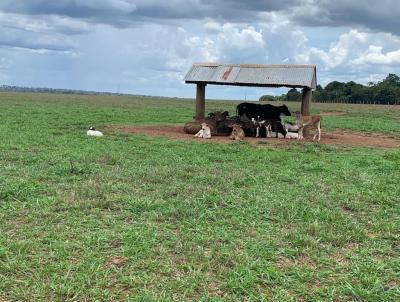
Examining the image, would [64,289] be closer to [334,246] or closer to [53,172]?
[334,246]

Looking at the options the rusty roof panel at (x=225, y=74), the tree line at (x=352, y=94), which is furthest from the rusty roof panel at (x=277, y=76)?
the tree line at (x=352, y=94)

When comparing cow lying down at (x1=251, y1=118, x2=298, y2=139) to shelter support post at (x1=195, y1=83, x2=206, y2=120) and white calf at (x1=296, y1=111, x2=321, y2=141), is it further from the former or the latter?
shelter support post at (x1=195, y1=83, x2=206, y2=120)

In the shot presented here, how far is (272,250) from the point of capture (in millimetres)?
4676

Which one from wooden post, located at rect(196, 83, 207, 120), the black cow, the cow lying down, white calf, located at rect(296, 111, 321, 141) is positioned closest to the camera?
white calf, located at rect(296, 111, 321, 141)

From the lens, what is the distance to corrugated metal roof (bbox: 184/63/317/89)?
53.9 ft

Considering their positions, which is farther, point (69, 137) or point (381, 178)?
point (69, 137)

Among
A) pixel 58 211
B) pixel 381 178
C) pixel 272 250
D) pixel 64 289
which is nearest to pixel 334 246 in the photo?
pixel 272 250

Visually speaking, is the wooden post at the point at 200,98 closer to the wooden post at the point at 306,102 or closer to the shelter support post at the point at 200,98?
the shelter support post at the point at 200,98

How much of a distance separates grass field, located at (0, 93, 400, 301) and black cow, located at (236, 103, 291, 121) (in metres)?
8.53

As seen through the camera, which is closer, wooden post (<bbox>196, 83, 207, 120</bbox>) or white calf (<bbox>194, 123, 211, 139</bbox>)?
white calf (<bbox>194, 123, 211, 139</bbox>)

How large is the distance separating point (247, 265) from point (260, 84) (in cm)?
1333

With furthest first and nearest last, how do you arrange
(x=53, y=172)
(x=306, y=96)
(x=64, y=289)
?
(x=306, y=96), (x=53, y=172), (x=64, y=289)

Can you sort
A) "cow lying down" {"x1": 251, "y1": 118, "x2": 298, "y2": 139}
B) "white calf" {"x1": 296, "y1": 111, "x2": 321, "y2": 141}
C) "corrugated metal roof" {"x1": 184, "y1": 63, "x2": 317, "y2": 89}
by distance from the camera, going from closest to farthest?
1. "white calf" {"x1": 296, "y1": 111, "x2": 321, "y2": 141}
2. "cow lying down" {"x1": 251, "y1": 118, "x2": 298, "y2": 139}
3. "corrugated metal roof" {"x1": 184, "y1": 63, "x2": 317, "y2": 89}

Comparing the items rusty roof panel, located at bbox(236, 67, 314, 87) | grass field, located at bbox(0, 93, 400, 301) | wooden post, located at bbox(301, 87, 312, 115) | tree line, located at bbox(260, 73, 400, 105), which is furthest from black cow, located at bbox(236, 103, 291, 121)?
tree line, located at bbox(260, 73, 400, 105)
